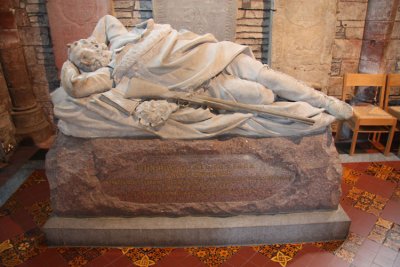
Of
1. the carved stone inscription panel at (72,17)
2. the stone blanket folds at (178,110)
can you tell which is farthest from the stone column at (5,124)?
the stone blanket folds at (178,110)

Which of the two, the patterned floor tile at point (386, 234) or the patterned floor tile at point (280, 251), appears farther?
the patterned floor tile at point (386, 234)

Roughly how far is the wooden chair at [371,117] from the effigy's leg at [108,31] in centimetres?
266

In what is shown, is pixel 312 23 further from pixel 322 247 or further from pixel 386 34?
pixel 322 247

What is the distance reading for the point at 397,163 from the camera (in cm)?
343

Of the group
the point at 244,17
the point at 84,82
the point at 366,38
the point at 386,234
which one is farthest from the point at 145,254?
the point at 366,38

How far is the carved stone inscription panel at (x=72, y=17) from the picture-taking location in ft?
12.1

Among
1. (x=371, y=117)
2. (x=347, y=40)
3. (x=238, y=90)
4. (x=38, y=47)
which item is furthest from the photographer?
(x=347, y=40)

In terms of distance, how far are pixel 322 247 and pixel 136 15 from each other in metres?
3.31

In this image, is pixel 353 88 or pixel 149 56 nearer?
pixel 149 56

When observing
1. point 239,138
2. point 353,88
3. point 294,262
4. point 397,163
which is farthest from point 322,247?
point 353,88

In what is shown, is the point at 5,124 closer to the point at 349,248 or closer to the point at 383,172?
the point at 349,248

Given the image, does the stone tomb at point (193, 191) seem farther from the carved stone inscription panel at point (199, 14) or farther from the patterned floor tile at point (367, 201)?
the carved stone inscription panel at point (199, 14)

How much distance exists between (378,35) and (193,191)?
3294 mm

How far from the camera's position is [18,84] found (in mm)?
3881
